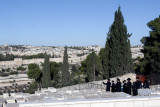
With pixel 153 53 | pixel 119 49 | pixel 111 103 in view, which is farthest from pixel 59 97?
pixel 119 49

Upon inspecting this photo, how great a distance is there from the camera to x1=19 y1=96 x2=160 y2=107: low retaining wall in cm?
689

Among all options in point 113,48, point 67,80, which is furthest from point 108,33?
point 67,80

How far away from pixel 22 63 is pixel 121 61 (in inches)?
4127

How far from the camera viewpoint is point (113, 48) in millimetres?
26344

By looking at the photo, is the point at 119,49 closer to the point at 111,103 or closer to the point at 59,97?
the point at 59,97

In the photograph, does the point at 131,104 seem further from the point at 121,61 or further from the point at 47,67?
the point at 47,67

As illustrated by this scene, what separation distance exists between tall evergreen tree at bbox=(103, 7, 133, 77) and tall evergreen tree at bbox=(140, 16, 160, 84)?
179 centimetres

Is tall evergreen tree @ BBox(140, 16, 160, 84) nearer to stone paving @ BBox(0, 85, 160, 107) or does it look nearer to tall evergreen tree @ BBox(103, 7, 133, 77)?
tall evergreen tree @ BBox(103, 7, 133, 77)

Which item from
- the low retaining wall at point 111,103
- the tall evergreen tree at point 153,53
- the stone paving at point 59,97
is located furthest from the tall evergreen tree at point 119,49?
the low retaining wall at point 111,103

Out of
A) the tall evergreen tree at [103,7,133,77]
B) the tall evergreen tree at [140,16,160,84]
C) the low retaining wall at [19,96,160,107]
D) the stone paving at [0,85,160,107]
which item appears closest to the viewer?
the low retaining wall at [19,96,160,107]

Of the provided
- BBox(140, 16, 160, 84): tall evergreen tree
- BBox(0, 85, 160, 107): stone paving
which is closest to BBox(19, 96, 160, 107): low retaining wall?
BBox(0, 85, 160, 107): stone paving

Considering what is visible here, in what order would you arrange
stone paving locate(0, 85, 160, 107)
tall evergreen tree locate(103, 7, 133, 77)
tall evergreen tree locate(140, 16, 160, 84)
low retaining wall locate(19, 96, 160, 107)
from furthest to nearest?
tall evergreen tree locate(103, 7, 133, 77) < tall evergreen tree locate(140, 16, 160, 84) < stone paving locate(0, 85, 160, 107) < low retaining wall locate(19, 96, 160, 107)

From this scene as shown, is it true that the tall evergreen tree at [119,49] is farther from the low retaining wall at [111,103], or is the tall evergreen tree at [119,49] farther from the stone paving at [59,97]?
the low retaining wall at [111,103]

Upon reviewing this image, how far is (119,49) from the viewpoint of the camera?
→ 2597 centimetres
